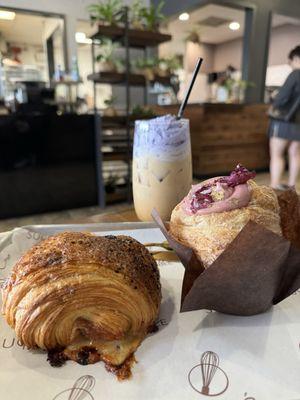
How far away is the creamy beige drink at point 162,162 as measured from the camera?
0.83 m

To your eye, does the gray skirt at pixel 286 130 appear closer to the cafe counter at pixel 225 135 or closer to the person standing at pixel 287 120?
the person standing at pixel 287 120

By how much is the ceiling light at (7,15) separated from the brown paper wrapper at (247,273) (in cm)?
500

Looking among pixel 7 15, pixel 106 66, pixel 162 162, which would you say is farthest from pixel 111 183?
pixel 7 15

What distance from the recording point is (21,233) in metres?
0.79

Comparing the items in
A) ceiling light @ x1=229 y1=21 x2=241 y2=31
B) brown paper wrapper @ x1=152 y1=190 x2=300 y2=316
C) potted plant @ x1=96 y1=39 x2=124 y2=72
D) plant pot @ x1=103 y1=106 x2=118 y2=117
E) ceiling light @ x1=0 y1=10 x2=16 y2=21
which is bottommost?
brown paper wrapper @ x1=152 y1=190 x2=300 y2=316

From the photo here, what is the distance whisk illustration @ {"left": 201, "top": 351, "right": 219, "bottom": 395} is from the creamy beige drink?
0.39 meters

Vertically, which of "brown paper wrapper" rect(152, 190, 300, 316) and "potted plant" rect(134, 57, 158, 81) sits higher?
"potted plant" rect(134, 57, 158, 81)

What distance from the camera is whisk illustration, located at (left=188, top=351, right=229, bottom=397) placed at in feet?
1.39

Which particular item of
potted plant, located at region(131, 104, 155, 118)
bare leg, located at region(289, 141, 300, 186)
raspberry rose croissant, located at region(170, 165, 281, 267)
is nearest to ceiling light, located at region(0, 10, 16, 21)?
potted plant, located at region(131, 104, 155, 118)

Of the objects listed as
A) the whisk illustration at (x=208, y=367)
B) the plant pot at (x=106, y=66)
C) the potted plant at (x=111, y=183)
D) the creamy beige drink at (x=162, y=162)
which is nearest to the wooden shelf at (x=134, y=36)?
the plant pot at (x=106, y=66)

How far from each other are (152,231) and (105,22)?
2411mm

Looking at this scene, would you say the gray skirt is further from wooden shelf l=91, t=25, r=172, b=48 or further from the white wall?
the white wall

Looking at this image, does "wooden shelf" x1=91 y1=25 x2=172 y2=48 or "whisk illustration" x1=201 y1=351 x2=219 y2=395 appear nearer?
"whisk illustration" x1=201 y1=351 x2=219 y2=395

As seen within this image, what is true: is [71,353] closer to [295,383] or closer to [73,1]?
[295,383]
